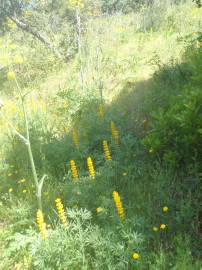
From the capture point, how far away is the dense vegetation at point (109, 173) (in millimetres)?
2691

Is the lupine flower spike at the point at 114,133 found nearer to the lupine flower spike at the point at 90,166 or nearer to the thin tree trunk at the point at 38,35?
the lupine flower spike at the point at 90,166

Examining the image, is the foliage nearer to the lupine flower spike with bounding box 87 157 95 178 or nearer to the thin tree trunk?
the lupine flower spike with bounding box 87 157 95 178

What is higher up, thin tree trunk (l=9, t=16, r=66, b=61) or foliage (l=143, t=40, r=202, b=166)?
foliage (l=143, t=40, r=202, b=166)

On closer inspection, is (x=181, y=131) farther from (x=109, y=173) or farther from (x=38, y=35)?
(x=38, y=35)

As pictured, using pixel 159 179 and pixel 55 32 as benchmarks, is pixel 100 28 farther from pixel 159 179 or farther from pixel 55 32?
pixel 159 179

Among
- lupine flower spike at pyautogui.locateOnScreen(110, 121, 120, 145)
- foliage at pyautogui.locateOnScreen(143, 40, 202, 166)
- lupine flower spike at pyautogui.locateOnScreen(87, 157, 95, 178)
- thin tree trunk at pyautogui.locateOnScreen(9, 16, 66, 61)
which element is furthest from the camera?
thin tree trunk at pyautogui.locateOnScreen(9, 16, 66, 61)

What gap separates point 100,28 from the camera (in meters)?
7.62

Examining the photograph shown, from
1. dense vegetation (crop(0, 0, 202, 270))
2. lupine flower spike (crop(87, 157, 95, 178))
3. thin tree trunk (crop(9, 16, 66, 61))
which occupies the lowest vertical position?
thin tree trunk (crop(9, 16, 66, 61))

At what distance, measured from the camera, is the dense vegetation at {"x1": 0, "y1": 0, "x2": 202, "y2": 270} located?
8.83ft

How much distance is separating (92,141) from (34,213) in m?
1.09

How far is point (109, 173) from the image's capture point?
3357 mm

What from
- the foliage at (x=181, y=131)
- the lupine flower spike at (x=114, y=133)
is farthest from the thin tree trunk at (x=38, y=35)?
the foliage at (x=181, y=131)

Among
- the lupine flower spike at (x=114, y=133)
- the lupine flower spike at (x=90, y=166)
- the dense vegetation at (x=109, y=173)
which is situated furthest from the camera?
the lupine flower spike at (x=114, y=133)

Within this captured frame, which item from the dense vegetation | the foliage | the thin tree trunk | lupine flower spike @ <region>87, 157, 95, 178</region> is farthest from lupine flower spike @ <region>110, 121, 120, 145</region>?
the thin tree trunk
